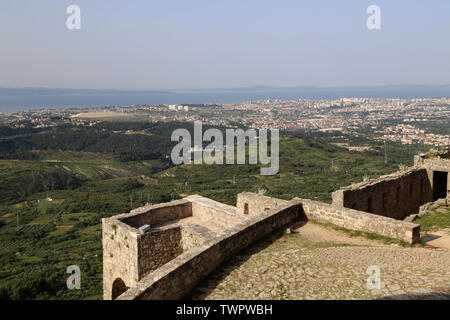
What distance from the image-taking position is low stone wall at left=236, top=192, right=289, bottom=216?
430 inches

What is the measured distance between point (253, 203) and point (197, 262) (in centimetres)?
495

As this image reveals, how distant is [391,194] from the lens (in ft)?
42.8

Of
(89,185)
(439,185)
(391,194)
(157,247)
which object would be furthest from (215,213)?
(89,185)

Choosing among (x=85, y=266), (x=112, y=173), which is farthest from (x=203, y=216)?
(x=112, y=173)

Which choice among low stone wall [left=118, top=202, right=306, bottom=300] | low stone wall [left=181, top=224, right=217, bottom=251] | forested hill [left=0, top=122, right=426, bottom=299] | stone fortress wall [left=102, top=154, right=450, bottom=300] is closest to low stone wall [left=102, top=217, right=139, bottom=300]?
stone fortress wall [left=102, top=154, right=450, bottom=300]

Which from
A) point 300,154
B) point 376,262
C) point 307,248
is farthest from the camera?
point 300,154

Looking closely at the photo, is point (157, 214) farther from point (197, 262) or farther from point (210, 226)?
point (197, 262)

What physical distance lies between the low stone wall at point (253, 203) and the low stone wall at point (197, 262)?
161 cm

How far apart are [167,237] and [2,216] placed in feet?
165

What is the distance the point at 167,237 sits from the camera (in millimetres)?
10102

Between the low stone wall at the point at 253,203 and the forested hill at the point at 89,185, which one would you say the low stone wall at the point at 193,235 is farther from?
the forested hill at the point at 89,185

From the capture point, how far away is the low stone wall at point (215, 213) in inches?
449
